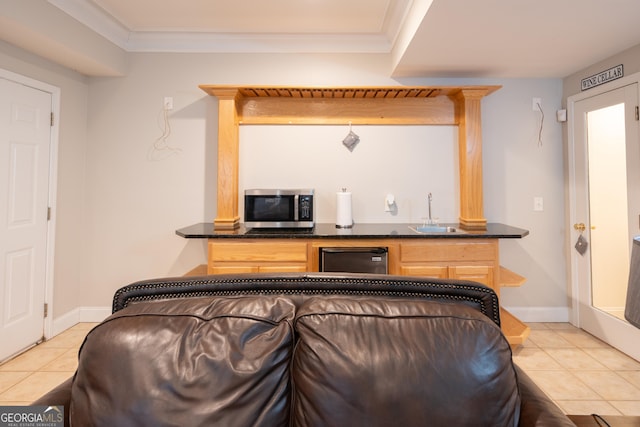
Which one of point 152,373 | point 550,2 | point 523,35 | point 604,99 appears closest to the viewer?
point 152,373

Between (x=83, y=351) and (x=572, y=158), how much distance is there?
3.77 metres

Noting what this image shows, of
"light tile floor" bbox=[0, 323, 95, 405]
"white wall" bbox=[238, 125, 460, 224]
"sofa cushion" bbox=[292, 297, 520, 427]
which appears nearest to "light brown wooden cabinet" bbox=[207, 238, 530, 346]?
Answer: "white wall" bbox=[238, 125, 460, 224]

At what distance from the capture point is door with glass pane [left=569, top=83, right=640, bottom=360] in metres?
2.54

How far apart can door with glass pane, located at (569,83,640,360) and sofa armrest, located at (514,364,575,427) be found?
2.30m

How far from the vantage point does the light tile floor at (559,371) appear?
2029 mm

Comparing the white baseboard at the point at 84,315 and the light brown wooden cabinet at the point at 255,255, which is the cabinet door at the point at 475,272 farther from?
the white baseboard at the point at 84,315

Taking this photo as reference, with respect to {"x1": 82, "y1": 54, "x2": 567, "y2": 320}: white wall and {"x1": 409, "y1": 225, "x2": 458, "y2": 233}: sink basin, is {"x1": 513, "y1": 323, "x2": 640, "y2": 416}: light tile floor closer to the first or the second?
{"x1": 82, "y1": 54, "x2": 567, "y2": 320}: white wall

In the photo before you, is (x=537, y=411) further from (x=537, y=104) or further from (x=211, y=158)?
(x=537, y=104)

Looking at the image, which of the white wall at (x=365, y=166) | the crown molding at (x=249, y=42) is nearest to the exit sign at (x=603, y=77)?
the white wall at (x=365, y=166)

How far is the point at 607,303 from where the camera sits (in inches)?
111

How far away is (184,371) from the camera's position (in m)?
0.92

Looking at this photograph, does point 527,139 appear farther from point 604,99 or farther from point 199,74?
point 199,74

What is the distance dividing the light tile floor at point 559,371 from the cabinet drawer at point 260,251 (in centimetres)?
133

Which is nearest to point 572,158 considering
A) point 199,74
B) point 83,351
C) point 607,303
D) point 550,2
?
point 607,303
